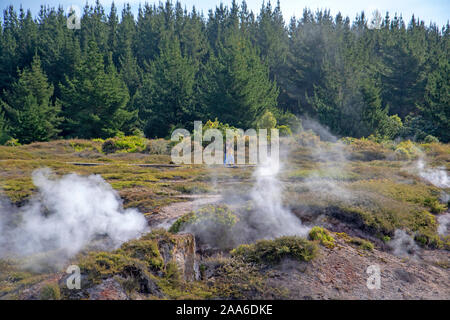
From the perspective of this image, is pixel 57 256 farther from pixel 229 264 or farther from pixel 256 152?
pixel 256 152

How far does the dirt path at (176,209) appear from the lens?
10.4m

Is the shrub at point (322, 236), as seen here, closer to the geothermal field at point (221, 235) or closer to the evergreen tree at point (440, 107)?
the geothermal field at point (221, 235)

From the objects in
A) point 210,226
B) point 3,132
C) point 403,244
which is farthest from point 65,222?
point 3,132

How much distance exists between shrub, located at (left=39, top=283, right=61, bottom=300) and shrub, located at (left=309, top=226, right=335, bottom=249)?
570 cm

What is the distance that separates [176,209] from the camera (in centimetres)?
1152

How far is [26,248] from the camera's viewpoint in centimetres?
892

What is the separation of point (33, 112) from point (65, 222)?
32115 millimetres

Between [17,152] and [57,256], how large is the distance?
1676 cm

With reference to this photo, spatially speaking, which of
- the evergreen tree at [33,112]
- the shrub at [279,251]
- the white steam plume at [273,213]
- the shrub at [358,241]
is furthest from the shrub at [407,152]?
the evergreen tree at [33,112]

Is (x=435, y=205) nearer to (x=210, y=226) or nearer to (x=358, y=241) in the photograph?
(x=358, y=241)

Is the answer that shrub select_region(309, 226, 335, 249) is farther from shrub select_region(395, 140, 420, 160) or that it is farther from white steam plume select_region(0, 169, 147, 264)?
shrub select_region(395, 140, 420, 160)

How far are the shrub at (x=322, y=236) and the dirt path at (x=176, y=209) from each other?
3283 mm

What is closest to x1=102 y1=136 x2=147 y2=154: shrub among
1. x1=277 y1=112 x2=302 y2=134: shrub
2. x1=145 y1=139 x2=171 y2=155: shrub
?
x1=145 y1=139 x2=171 y2=155: shrub

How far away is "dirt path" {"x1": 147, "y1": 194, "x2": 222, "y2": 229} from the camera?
1040cm
